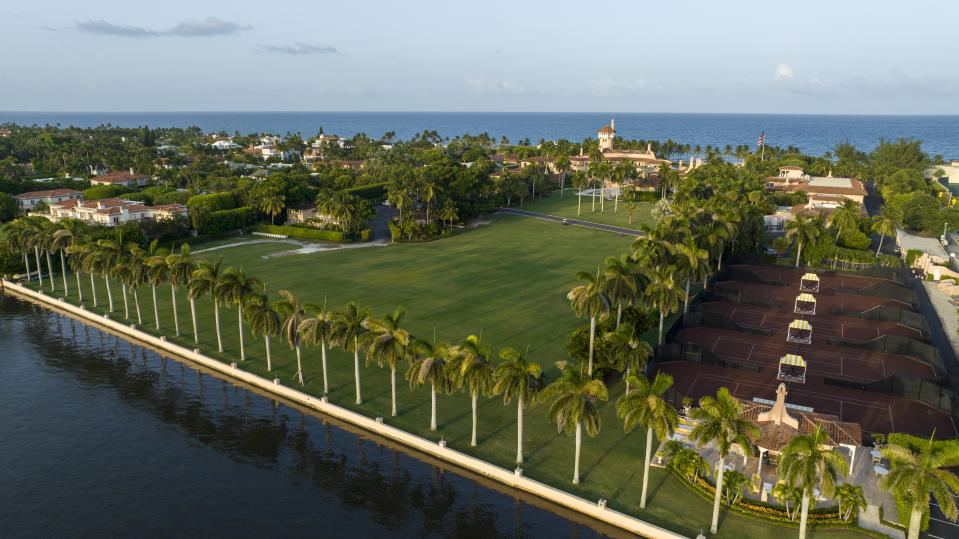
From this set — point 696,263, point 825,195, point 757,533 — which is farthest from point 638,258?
point 825,195

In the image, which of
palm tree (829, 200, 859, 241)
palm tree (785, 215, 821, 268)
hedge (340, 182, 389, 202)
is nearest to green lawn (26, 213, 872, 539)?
palm tree (785, 215, 821, 268)

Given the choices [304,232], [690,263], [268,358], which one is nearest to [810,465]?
[690,263]

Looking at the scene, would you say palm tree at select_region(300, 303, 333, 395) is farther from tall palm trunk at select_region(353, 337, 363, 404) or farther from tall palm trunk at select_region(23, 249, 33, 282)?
tall palm trunk at select_region(23, 249, 33, 282)

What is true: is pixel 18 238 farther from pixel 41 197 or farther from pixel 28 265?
pixel 41 197

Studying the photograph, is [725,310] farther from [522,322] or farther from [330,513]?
[330,513]

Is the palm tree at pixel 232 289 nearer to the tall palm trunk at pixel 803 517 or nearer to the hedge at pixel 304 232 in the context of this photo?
the tall palm trunk at pixel 803 517

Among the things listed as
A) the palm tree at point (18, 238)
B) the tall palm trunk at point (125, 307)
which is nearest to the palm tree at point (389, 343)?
the tall palm trunk at point (125, 307)
